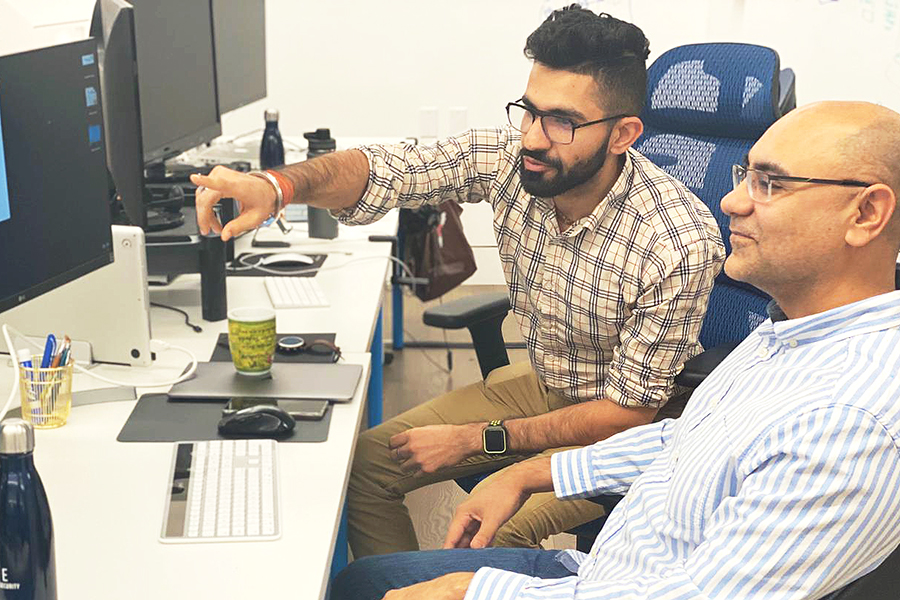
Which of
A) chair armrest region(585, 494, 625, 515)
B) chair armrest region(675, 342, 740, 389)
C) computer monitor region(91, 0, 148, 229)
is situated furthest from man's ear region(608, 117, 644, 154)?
computer monitor region(91, 0, 148, 229)

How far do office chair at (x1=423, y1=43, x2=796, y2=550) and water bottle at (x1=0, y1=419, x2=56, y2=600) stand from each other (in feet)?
3.54

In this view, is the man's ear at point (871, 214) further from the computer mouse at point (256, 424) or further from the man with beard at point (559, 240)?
the computer mouse at point (256, 424)

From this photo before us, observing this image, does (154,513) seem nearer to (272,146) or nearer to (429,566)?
(429,566)

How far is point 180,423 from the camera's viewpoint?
159cm

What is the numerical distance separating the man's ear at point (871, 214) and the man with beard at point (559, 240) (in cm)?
63

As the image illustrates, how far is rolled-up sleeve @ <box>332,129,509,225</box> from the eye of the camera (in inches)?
77.9

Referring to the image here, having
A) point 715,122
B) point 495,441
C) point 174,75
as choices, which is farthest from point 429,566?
point 174,75

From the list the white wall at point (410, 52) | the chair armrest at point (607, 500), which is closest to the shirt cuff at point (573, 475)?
the chair armrest at point (607, 500)

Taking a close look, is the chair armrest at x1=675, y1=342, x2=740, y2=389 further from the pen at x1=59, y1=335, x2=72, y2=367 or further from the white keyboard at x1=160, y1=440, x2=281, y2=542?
the pen at x1=59, y1=335, x2=72, y2=367

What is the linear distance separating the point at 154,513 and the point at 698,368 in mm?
1001

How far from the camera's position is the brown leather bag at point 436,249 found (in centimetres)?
358

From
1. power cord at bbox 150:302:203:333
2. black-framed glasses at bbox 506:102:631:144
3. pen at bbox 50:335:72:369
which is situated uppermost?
black-framed glasses at bbox 506:102:631:144

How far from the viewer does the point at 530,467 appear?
170 cm

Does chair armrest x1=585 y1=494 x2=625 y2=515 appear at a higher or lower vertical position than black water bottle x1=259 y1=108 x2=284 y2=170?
lower
